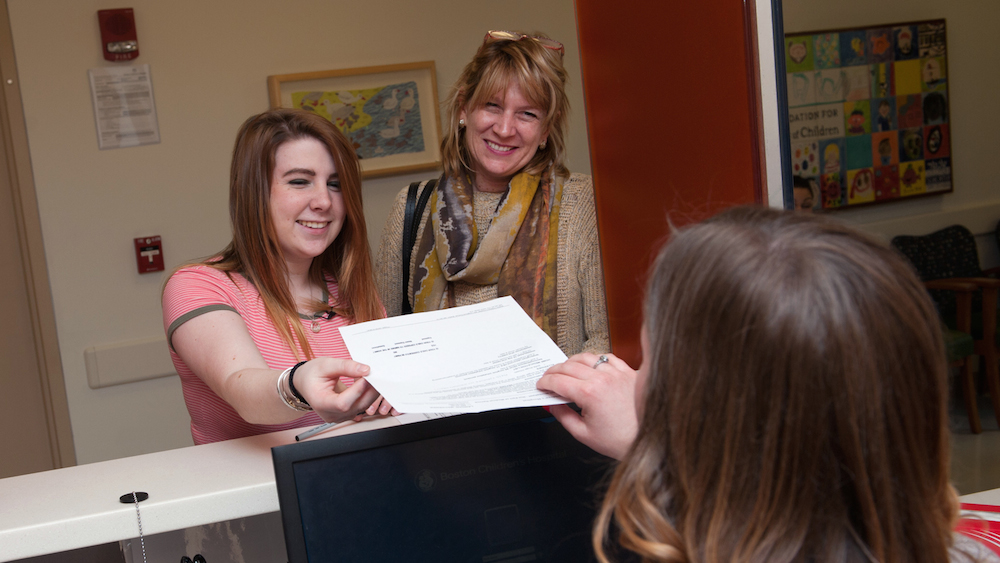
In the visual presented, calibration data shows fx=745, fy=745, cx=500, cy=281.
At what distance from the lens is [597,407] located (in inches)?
32.9

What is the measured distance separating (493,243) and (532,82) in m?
0.40

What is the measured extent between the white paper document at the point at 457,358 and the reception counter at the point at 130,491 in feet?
0.54

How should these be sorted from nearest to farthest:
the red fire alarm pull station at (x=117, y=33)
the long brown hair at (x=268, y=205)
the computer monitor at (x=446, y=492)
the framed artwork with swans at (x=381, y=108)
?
the computer monitor at (x=446, y=492), the long brown hair at (x=268, y=205), the red fire alarm pull station at (x=117, y=33), the framed artwork with swans at (x=381, y=108)

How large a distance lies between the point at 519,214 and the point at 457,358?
1.01 m

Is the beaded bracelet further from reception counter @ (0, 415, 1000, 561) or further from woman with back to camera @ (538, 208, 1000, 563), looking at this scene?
woman with back to camera @ (538, 208, 1000, 563)

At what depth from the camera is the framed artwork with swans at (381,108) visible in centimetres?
327

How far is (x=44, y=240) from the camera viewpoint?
3.03 metres

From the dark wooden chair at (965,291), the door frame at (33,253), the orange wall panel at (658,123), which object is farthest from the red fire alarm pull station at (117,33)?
the dark wooden chair at (965,291)

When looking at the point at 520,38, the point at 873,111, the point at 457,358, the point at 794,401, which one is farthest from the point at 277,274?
the point at 873,111

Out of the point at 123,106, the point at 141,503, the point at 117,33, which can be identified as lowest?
the point at 141,503

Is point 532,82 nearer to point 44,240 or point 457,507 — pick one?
point 457,507

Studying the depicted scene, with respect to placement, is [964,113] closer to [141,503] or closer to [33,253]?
[141,503]

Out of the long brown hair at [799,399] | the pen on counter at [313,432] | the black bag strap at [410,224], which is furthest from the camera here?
the black bag strap at [410,224]

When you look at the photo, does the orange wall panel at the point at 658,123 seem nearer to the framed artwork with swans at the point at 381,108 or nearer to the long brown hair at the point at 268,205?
the long brown hair at the point at 268,205
